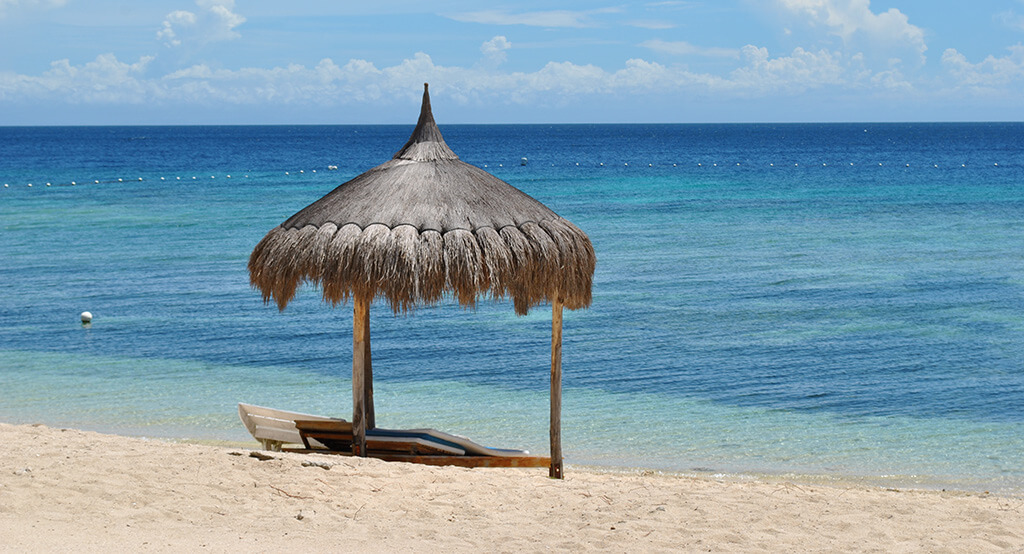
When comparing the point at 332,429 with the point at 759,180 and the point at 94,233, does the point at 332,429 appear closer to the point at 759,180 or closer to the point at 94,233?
the point at 94,233

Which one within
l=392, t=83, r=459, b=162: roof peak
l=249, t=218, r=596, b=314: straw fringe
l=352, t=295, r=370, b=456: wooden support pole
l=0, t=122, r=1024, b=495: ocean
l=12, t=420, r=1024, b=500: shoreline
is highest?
l=392, t=83, r=459, b=162: roof peak

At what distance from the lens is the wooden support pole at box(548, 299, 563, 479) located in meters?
7.58

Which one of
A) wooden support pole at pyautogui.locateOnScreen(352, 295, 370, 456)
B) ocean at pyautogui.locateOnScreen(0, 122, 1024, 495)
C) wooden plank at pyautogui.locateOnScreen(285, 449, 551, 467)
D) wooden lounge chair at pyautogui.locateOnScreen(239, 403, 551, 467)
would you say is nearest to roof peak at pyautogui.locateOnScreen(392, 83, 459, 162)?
wooden support pole at pyautogui.locateOnScreen(352, 295, 370, 456)

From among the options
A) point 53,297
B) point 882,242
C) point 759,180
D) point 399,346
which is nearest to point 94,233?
point 53,297

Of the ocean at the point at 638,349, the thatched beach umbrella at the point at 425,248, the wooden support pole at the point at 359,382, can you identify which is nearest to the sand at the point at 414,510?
the wooden support pole at the point at 359,382

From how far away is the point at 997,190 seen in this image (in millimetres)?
39000

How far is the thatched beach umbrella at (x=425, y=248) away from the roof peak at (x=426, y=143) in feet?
0.06

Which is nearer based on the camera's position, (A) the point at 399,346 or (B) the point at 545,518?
(B) the point at 545,518

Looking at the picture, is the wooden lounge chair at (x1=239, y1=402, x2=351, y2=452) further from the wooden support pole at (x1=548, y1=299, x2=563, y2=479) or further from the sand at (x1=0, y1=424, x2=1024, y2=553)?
the wooden support pole at (x1=548, y1=299, x2=563, y2=479)

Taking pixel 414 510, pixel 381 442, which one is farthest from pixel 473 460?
pixel 414 510

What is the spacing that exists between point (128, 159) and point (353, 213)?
64.3 m

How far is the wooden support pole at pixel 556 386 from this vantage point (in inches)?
299

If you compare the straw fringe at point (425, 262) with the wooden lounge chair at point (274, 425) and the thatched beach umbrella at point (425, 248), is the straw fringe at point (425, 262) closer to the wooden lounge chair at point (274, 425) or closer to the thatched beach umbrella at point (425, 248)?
the thatched beach umbrella at point (425, 248)

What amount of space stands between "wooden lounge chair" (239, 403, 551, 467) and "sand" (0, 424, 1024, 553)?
176 millimetres
